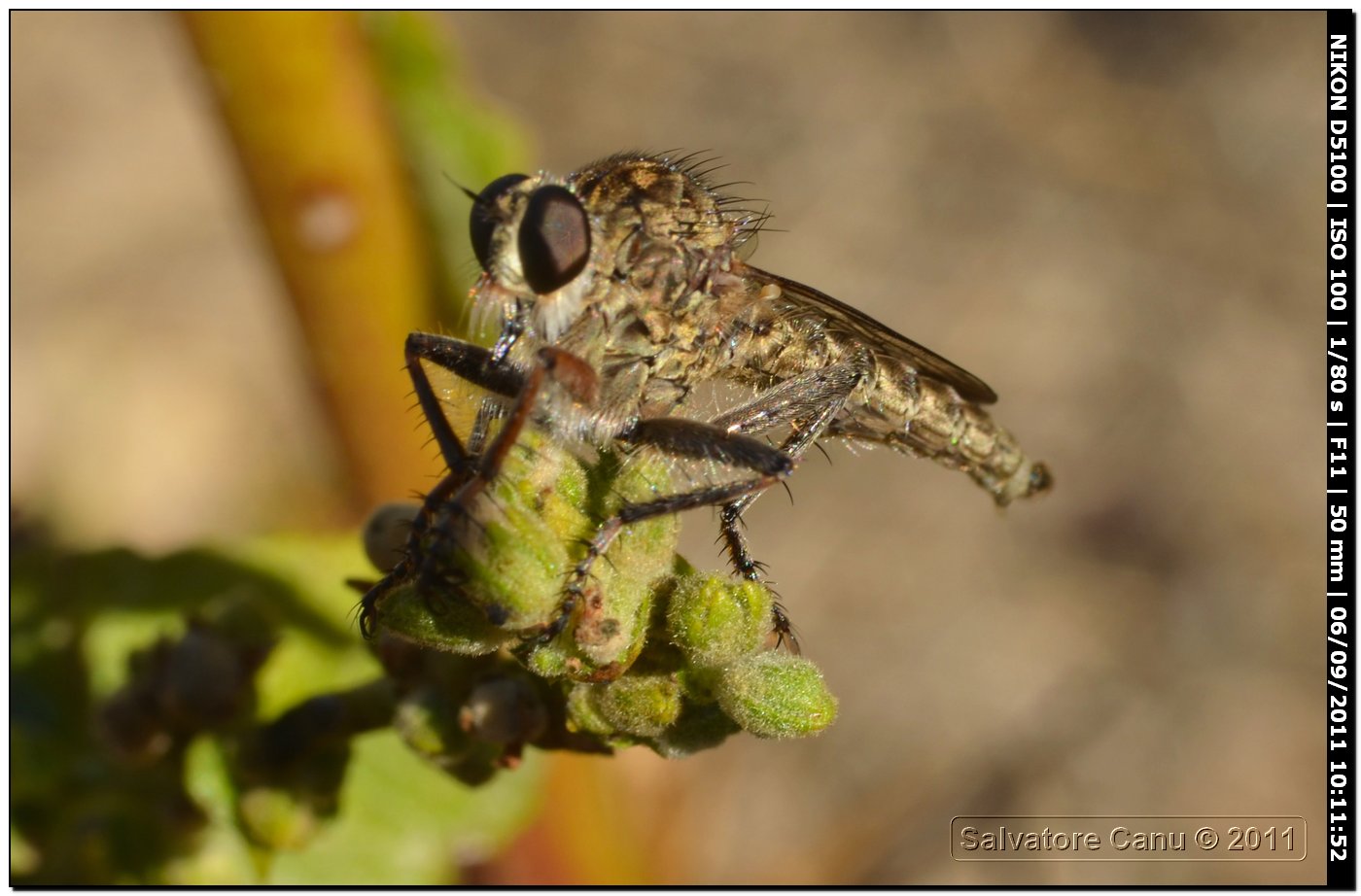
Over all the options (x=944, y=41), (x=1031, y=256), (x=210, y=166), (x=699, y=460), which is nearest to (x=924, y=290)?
(x=1031, y=256)

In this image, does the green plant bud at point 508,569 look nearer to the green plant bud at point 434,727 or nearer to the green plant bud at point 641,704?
the green plant bud at point 641,704

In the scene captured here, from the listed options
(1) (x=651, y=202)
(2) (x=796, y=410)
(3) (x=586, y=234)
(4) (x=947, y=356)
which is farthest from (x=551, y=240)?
(4) (x=947, y=356)

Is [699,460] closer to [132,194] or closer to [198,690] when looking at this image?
[198,690]

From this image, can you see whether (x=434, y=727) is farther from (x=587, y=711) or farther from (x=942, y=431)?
(x=942, y=431)

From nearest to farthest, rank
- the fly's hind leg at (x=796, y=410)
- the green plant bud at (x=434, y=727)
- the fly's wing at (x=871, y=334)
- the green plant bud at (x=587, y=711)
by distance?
1. the green plant bud at (x=587, y=711)
2. the green plant bud at (x=434, y=727)
3. the fly's hind leg at (x=796, y=410)
4. the fly's wing at (x=871, y=334)

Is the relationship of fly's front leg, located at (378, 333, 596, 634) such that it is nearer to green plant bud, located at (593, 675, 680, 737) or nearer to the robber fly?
the robber fly

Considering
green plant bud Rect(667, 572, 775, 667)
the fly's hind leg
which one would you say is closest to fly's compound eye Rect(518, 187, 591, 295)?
the fly's hind leg

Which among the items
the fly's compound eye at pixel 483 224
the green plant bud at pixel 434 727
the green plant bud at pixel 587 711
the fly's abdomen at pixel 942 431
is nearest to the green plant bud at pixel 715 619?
the green plant bud at pixel 587 711
